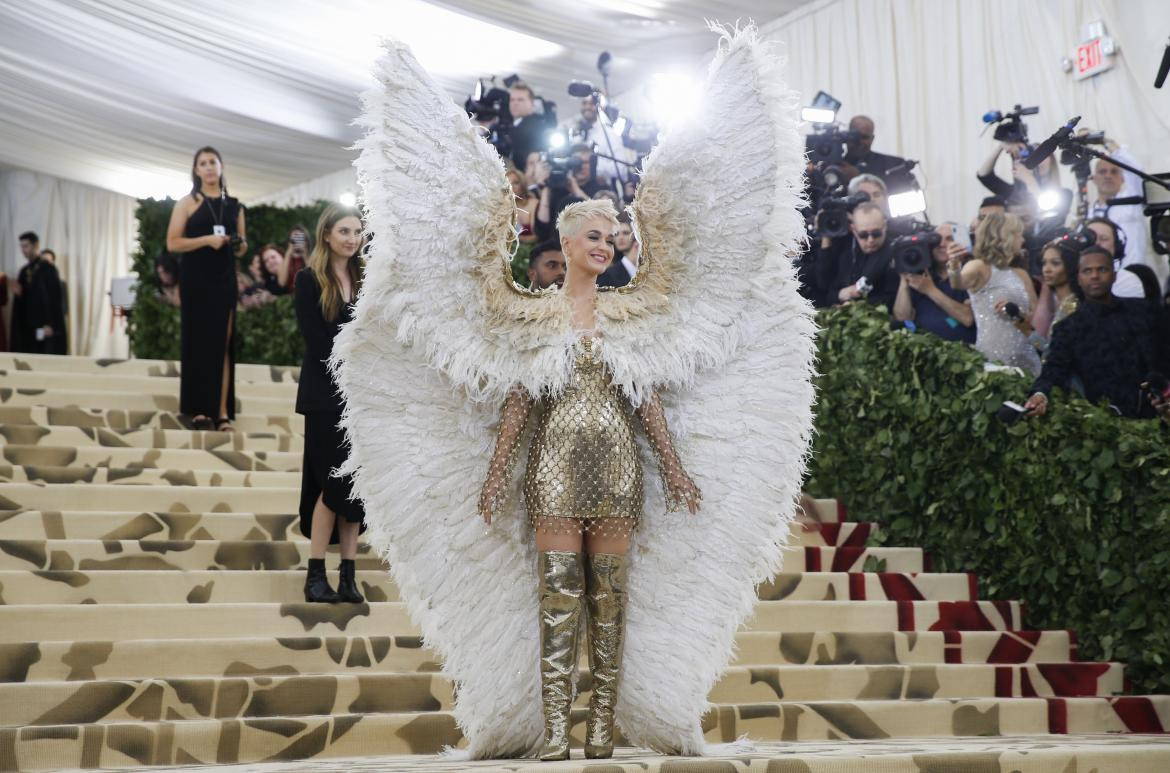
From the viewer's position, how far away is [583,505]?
13.0ft

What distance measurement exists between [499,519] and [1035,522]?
119 inches

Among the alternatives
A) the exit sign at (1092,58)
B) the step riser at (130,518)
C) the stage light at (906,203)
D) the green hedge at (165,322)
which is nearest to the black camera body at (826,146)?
the stage light at (906,203)

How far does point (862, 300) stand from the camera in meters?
7.55

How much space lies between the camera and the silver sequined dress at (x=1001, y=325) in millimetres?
6922

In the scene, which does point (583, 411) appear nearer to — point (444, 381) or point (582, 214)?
point (444, 381)

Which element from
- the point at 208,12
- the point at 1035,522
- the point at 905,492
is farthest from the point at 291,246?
the point at 1035,522

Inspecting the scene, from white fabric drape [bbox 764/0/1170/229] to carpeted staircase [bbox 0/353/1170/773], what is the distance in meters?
3.64

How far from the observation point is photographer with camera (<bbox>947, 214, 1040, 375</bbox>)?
6.93 m

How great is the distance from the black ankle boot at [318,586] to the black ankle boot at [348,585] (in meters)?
0.03

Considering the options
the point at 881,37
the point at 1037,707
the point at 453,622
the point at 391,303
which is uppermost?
the point at 881,37

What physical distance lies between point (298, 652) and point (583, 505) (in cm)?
151

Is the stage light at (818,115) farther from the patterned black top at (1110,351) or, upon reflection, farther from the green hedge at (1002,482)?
the patterned black top at (1110,351)

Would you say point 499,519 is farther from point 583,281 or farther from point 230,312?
point 230,312

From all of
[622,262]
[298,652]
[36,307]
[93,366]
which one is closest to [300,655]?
[298,652]
